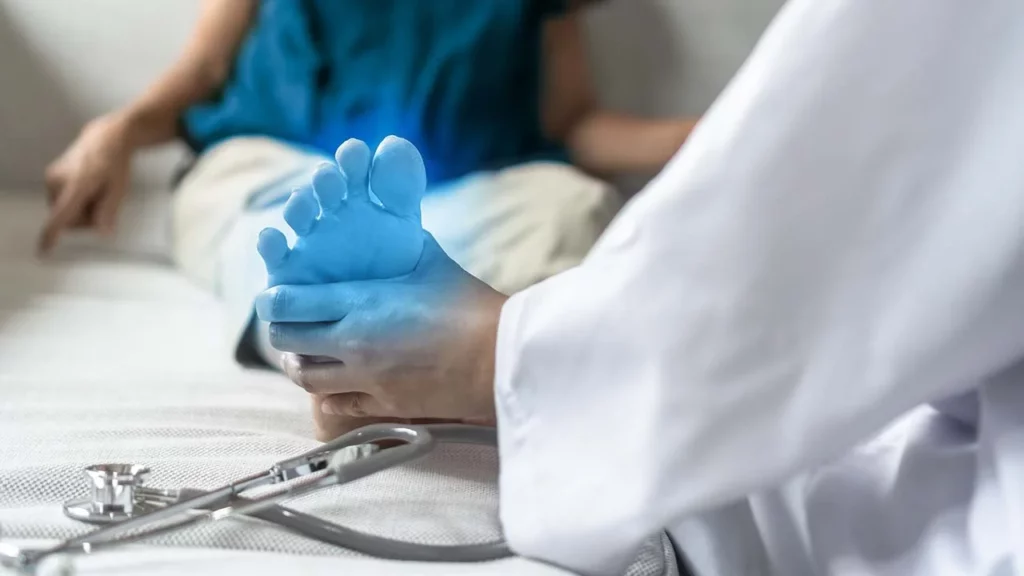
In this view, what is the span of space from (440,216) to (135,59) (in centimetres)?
66

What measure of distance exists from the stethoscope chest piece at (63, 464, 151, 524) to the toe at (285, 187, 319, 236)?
115 millimetres

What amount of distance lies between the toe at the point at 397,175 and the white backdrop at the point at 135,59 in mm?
700

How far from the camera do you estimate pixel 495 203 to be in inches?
27.7

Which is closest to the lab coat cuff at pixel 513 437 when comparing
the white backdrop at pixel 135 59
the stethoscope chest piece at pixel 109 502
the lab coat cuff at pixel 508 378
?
the lab coat cuff at pixel 508 378

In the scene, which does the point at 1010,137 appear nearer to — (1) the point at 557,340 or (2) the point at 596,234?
(1) the point at 557,340

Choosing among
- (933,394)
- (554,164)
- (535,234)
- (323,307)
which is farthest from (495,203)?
(933,394)

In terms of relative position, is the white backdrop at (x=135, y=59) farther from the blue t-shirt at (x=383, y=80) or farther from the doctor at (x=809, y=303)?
the doctor at (x=809, y=303)

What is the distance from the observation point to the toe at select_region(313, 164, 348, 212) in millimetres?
359

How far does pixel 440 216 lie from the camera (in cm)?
59

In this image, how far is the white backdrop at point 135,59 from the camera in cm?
101

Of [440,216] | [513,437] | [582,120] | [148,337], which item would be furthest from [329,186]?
[582,120]

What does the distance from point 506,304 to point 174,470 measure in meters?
0.16

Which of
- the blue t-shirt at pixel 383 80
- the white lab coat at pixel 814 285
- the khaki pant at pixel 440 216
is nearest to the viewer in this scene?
the white lab coat at pixel 814 285

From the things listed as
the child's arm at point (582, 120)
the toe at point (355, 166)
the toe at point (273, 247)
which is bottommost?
the child's arm at point (582, 120)
